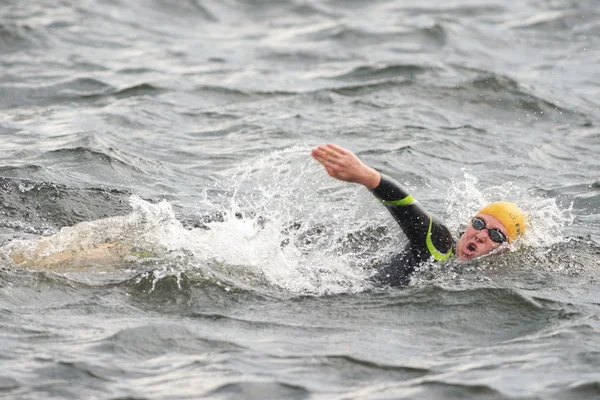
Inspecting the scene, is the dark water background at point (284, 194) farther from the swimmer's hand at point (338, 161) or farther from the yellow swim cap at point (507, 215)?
the swimmer's hand at point (338, 161)

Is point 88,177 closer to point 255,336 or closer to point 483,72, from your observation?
point 255,336

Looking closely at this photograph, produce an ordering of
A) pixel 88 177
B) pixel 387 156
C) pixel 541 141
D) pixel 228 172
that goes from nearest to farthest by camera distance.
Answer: pixel 88 177, pixel 228 172, pixel 387 156, pixel 541 141

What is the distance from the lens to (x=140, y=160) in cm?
1221

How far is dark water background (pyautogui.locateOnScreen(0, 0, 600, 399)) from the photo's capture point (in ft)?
22.1

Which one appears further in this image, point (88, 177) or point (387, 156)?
point (387, 156)

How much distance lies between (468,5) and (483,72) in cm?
599

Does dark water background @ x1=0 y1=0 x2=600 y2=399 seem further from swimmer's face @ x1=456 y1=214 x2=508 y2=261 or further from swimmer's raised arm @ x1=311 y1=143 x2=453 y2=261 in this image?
swimmer's raised arm @ x1=311 y1=143 x2=453 y2=261

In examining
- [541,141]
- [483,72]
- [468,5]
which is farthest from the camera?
[468,5]

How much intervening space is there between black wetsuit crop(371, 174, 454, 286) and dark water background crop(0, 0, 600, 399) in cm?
20

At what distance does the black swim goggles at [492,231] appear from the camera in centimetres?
882

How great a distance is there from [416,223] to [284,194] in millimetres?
2845

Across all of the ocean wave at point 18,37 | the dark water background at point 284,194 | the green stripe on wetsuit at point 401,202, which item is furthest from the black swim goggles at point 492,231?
the ocean wave at point 18,37

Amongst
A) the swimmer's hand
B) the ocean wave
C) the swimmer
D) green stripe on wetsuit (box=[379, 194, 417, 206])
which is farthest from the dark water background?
the swimmer's hand

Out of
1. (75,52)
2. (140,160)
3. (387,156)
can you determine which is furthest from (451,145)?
(75,52)
